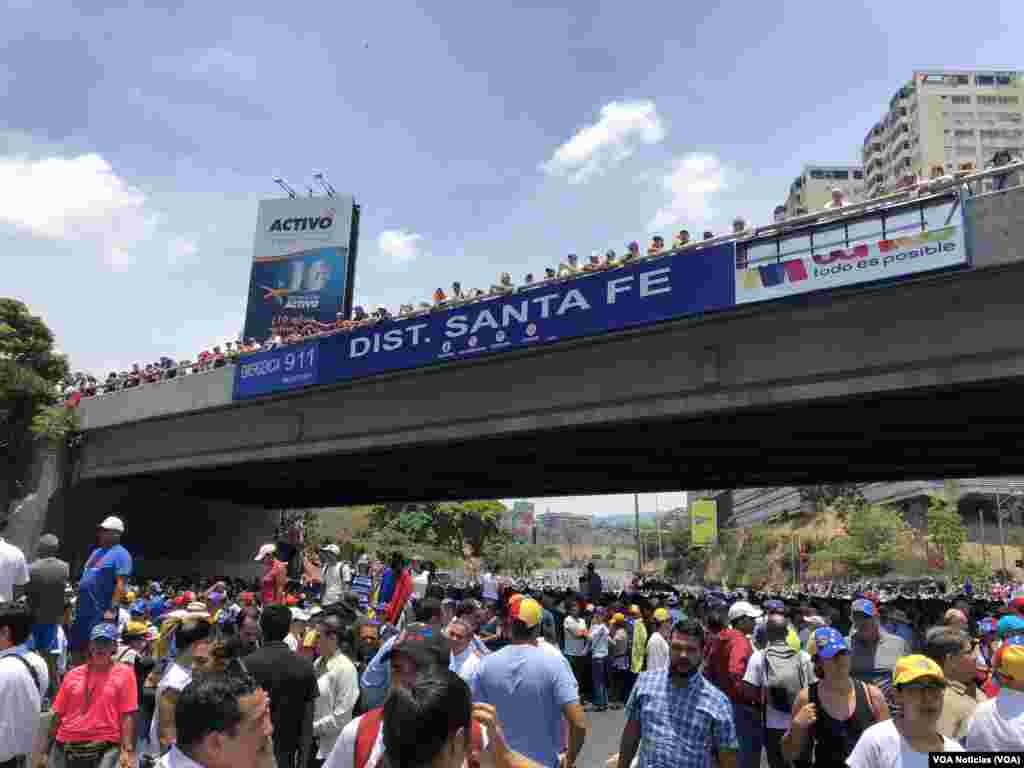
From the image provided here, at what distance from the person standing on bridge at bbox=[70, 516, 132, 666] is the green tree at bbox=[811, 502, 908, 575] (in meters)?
59.3

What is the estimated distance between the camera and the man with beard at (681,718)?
4.30m

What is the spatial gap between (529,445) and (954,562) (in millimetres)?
45130

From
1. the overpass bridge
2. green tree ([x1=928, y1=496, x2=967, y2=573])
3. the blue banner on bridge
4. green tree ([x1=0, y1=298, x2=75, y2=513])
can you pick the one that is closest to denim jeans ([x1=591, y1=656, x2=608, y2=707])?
the overpass bridge

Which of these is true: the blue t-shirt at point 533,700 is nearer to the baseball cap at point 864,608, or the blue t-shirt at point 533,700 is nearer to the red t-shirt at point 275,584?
the baseball cap at point 864,608

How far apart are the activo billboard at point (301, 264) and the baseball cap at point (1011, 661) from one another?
3945 cm

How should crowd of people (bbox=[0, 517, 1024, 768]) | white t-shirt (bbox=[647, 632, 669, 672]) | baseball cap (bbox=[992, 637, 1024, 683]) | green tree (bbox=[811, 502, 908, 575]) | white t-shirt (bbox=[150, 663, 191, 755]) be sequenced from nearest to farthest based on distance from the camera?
crowd of people (bbox=[0, 517, 1024, 768]), baseball cap (bbox=[992, 637, 1024, 683]), white t-shirt (bbox=[150, 663, 191, 755]), white t-shirt (bbox=[647, 632, 669, 672]), green tree (bbox=[811, 502, 908, 575])

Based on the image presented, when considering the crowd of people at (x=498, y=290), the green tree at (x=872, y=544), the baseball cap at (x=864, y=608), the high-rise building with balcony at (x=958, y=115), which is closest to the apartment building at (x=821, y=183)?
the high-rise building with balcony at (x=958, y=115)

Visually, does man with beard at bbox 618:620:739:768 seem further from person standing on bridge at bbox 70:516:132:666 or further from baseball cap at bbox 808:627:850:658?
person standing on bridge at bbox 70:516:132:666

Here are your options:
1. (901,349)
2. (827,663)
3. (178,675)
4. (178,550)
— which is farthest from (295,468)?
(827,663)

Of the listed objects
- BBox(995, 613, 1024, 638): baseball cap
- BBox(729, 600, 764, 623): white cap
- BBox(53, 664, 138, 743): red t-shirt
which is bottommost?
BBox(53, 664, 138, 743): red t-shirt

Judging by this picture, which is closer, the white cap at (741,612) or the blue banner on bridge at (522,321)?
the white cap at (741,612)

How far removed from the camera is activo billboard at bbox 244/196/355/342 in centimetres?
4231

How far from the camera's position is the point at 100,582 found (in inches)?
310

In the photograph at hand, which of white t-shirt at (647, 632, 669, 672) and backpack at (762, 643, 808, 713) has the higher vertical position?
backpack at (762, 643, 808, 713)
